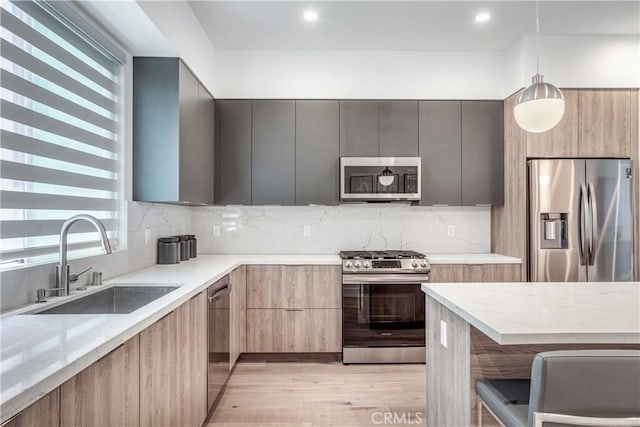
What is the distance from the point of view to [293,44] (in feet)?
12.0

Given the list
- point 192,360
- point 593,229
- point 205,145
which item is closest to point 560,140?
point 593,229

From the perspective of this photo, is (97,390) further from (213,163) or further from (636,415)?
(213,163)

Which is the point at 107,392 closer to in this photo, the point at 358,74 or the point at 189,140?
the point at 189,140

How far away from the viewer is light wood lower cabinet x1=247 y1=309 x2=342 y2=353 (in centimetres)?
342

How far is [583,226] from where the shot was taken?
3334 millimetres

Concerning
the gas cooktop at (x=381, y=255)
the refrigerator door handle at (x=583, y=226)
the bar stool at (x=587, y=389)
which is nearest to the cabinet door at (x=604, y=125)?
the refrigerator door handle at (x=583, y=226)

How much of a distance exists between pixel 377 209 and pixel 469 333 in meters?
2.46

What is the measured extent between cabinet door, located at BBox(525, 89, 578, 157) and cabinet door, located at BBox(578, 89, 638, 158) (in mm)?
A: 53

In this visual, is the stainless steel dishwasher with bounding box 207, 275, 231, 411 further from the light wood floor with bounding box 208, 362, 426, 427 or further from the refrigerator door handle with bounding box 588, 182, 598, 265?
the refrigerator door handle with bounding box 588, 182, 598, 265

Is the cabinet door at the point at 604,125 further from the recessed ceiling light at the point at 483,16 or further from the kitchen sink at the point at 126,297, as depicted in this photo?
the kitchen sink at the point at 126,297

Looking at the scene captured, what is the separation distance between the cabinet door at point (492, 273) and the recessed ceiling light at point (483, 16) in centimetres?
202

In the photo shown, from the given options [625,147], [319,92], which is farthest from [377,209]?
[625,147]

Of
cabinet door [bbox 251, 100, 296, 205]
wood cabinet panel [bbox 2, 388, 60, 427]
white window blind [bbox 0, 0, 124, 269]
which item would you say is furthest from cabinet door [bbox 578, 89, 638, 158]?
wood cabinet panel [bbox 2, 388, 60, 427]

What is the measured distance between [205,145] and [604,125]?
3414 millimetres
